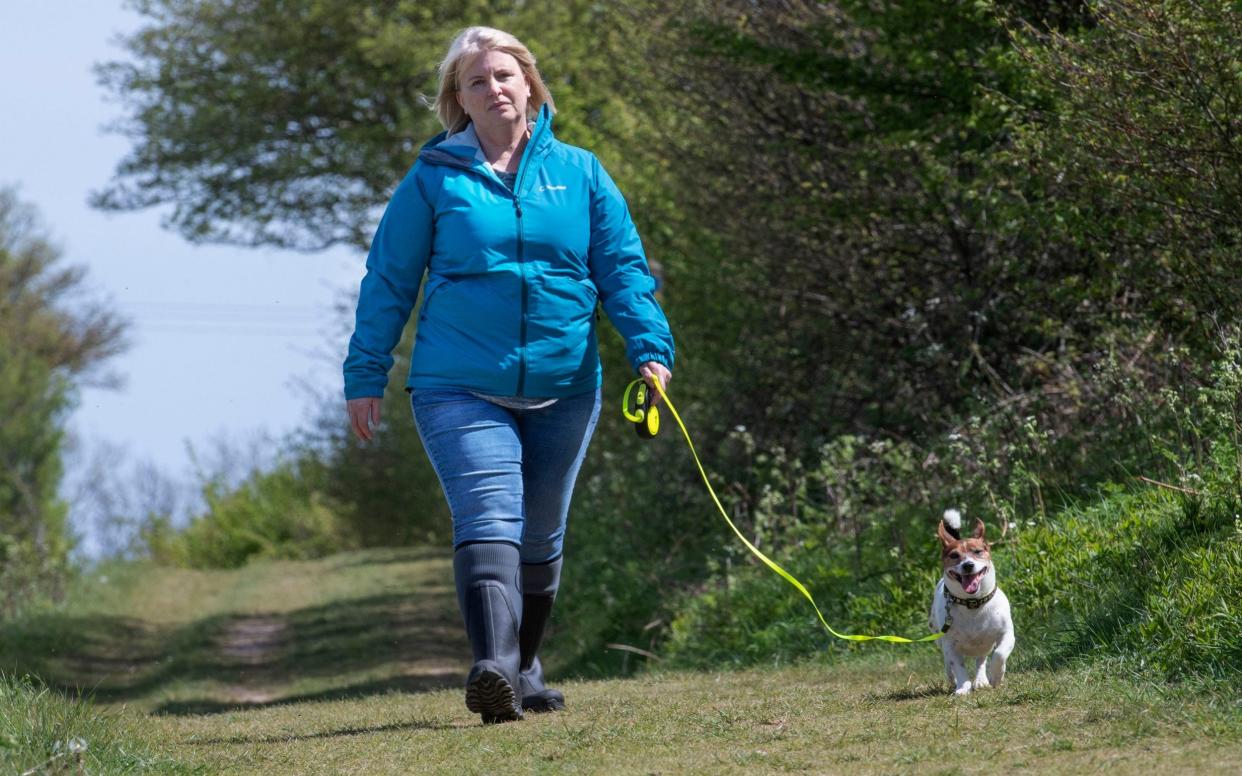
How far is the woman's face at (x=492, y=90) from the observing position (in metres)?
5.50

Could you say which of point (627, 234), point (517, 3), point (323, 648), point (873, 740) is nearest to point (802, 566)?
point (627, 234)

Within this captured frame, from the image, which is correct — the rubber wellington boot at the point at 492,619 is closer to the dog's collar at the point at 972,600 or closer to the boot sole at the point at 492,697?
the boot sole at the point at 492,697

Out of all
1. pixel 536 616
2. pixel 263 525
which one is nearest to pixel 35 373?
pixel 263 525

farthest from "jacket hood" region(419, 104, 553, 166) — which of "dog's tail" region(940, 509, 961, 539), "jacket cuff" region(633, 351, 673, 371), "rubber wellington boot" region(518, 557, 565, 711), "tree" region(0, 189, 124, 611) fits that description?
"tree" region(0, 189, 124, 611)

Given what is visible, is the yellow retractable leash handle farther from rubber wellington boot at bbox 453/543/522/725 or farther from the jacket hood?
the jacket hood

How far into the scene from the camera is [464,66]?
557 cm

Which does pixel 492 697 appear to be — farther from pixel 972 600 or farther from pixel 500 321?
pixel 972 600

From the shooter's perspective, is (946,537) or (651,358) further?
(651,358)

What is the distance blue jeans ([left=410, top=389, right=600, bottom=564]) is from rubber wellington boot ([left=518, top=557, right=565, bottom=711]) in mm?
185

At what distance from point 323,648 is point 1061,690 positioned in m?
9.26

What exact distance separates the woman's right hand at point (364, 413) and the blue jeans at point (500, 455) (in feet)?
0.50

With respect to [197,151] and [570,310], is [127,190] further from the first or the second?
[570,310]

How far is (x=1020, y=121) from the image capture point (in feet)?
26.9

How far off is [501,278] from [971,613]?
6.13 ft
